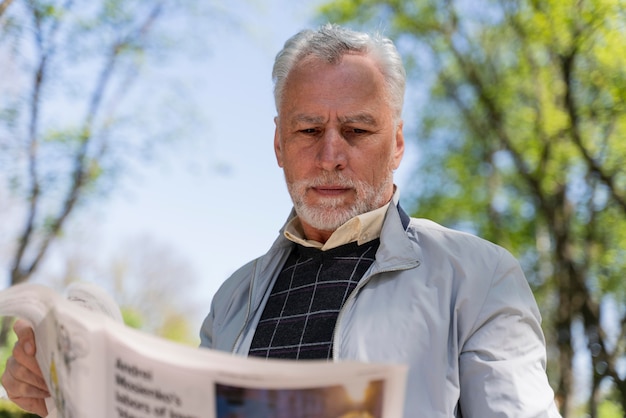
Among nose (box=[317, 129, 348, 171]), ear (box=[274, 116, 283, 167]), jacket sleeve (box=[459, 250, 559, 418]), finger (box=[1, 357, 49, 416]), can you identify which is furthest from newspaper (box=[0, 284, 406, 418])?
ear (box=[274, 116, 283, 167])

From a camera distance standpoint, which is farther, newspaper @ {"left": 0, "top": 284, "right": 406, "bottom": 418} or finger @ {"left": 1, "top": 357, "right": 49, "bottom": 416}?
finger @ {"left": 1, "top": 357, "right": 49, "bottom": 416}

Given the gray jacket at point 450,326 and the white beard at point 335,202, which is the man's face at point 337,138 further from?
the gray jacket at point 450,326

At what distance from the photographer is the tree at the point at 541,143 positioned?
1012cm

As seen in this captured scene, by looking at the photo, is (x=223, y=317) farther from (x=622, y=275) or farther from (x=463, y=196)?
(x=463, y=196)

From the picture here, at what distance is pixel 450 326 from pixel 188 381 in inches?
28.6

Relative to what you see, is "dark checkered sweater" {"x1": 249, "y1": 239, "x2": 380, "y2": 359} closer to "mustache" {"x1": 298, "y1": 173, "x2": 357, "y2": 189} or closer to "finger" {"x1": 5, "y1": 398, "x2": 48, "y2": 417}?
"mustache" {"x1": 298, "y1": 173, "x2": 357, "y2": 189}

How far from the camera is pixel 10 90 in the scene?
10875mm

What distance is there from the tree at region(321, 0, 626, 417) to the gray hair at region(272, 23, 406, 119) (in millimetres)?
8135

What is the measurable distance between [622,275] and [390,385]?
12195mm

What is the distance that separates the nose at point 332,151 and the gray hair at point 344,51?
0.19m

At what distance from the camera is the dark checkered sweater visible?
1.81 metres

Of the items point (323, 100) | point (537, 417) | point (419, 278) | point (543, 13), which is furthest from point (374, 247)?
point (543, 13)

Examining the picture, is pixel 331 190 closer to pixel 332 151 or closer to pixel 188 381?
pixel 332 151

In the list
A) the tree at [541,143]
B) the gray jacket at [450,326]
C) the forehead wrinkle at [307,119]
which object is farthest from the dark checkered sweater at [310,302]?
the tree at [541,143]
